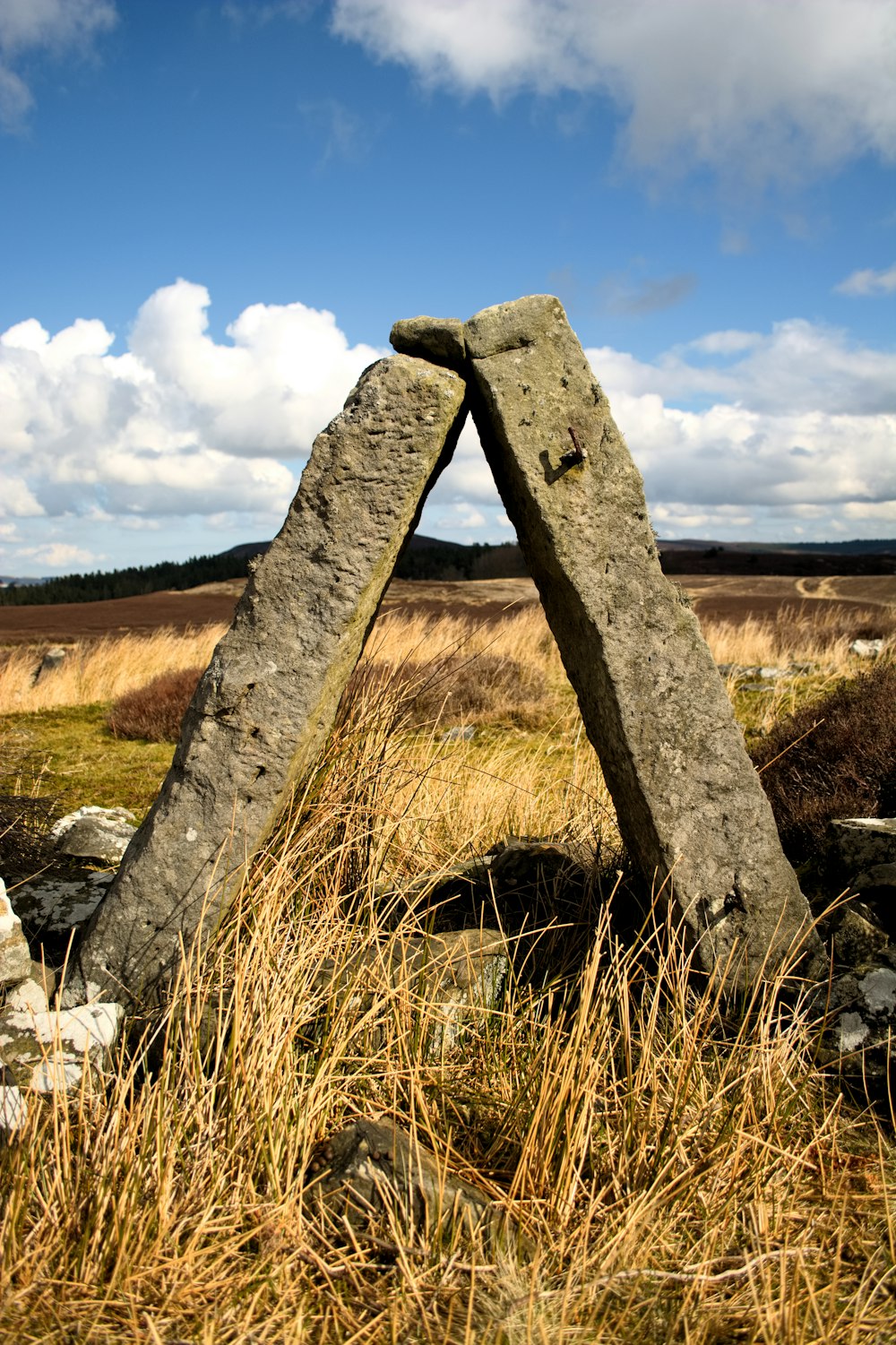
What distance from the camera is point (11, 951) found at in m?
3.40

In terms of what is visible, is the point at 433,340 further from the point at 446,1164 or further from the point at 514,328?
the point at 446,1164

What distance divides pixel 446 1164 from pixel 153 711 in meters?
9.23

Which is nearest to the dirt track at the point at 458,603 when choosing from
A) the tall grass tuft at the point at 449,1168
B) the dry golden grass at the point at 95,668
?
the dry golden grass at the point at 95,668

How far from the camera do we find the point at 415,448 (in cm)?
351

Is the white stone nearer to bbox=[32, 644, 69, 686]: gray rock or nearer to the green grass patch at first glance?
the green grass patch

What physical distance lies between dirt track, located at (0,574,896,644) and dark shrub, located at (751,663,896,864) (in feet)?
35.0

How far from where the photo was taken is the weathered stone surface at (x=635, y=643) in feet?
11.4

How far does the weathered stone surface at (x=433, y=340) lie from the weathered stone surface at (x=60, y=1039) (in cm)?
287

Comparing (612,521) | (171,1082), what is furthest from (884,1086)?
(171,1082)

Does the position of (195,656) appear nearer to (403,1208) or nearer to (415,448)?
(415,448)

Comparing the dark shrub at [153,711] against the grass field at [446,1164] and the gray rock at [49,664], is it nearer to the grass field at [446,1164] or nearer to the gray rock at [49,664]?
the gray rock at [49,664]

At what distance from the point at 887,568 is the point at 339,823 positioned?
3886 centimetres

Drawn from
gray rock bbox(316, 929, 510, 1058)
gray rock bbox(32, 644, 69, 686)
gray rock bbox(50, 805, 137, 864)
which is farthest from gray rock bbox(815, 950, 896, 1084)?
gray rock bbox(32, 644, 69, 686)

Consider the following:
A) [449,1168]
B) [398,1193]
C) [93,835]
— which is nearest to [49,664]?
[93,835]
